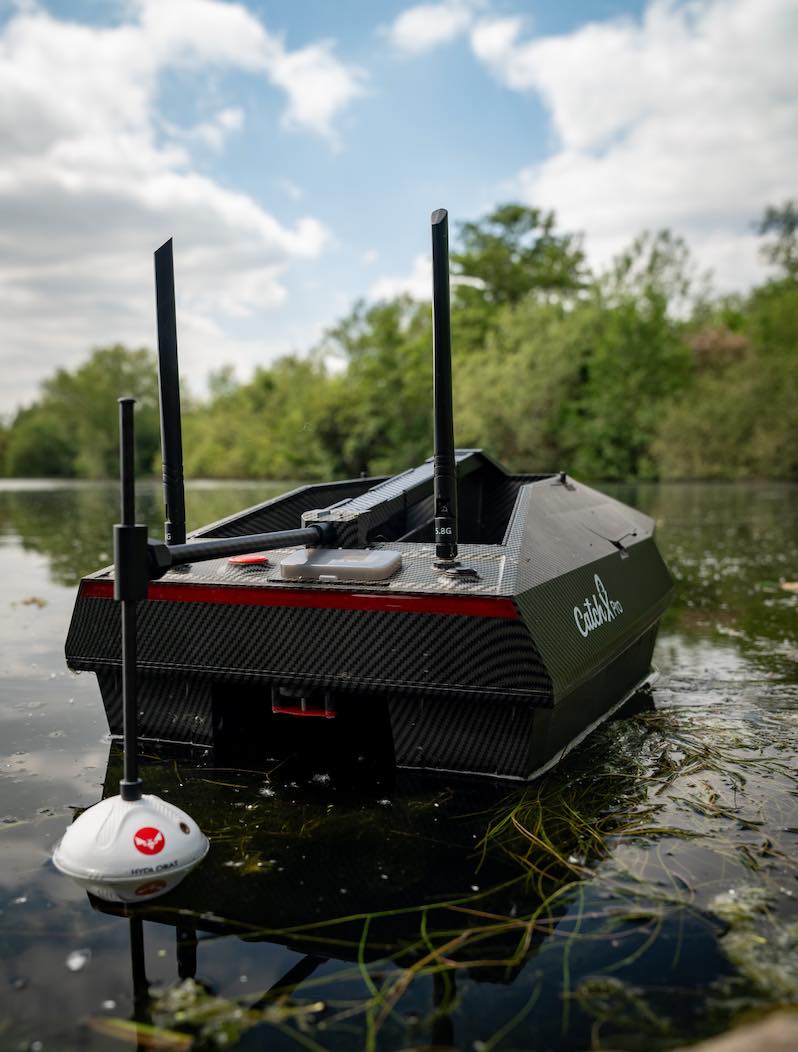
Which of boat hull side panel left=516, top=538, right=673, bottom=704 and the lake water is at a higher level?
boat hull side panel left=516, top=538, right=673, bottom=704

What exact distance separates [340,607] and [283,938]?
1.21 meters

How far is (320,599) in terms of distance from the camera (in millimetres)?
3258

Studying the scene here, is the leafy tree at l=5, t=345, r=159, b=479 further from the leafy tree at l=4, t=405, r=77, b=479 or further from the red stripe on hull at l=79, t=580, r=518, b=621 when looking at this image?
the red stripe on hull at l=79, t=580, r=518, b=621

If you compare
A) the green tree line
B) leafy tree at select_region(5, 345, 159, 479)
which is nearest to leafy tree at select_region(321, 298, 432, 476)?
the green tree line

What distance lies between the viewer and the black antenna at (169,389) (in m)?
3.74

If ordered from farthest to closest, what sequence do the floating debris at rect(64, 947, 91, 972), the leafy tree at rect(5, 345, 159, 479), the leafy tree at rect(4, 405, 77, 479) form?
1. the leafy tree at rect(4, 405, 77, 479)
2. the leafy tree at rect(5, 345, 159, 479)
3. the floating debris at rect(64, 947, 91, 972)

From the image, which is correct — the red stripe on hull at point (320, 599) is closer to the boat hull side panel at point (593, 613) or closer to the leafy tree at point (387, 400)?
the boat hull side panel at point (593, 613)

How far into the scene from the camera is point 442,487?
3424 millimetres

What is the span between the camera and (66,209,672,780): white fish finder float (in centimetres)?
311

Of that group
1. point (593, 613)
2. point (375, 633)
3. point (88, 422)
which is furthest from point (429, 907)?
point (88, 422)

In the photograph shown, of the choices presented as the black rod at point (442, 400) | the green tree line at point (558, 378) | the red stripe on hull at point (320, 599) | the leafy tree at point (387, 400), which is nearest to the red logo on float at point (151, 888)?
the red stripe on hull at point (320, 599)

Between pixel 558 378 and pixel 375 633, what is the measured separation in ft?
134

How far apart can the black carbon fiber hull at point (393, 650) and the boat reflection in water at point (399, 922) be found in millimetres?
289

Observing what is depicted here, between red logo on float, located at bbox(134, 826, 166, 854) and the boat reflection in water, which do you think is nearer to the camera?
the boat reflection in water
